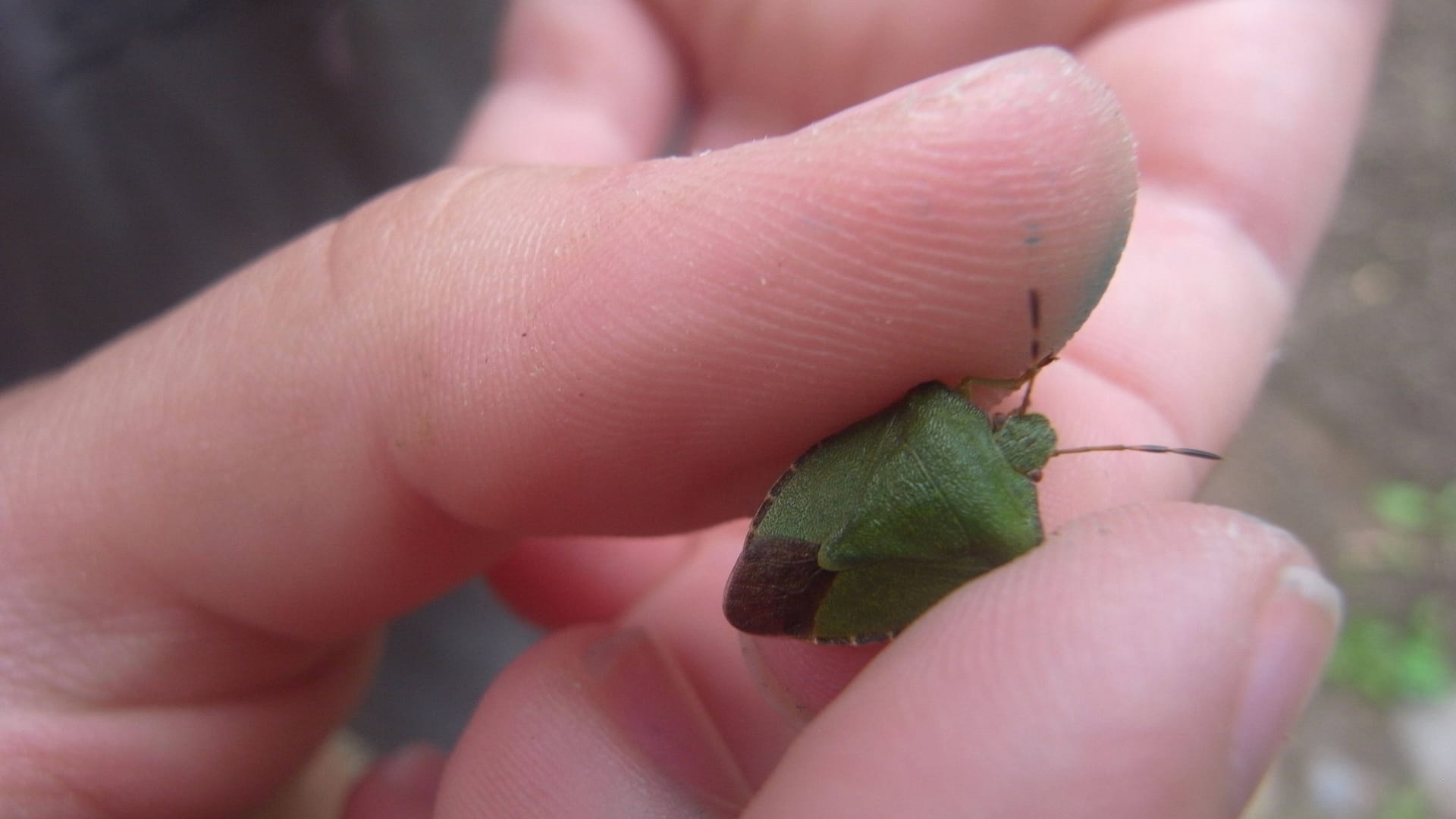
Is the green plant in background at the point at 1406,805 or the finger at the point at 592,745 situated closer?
the finger at the point at 592,745

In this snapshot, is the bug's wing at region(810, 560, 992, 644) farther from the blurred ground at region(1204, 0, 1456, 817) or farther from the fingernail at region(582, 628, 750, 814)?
the blurred ground at region(1204, 0, 1456, 817)

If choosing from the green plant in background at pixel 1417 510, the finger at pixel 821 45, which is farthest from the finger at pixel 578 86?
the green plant in background at pixel 1417 510

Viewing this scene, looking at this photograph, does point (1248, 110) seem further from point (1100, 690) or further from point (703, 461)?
point (1100, 690)

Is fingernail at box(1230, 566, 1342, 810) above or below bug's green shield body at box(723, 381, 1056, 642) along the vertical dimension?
below

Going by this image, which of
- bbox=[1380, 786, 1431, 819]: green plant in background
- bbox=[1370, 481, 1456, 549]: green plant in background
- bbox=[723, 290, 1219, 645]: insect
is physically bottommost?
bbox=[1380, 786, 1431, 819]: green plant in background

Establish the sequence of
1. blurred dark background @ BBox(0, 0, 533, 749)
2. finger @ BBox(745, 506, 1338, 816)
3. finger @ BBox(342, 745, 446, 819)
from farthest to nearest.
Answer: blurred dark background @ BBox(0, 0, 533, 749) < finger @ BBox(342, 745, 446, 819) < finger @ BBox(745, 506, 1338, 816)

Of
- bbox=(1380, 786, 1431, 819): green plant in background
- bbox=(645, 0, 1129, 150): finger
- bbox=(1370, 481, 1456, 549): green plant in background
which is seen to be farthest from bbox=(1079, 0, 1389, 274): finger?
bbox=(1380, 786, 1431, 819): green plant in background

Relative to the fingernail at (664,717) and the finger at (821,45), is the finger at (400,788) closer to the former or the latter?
the fingernail at (664,717)

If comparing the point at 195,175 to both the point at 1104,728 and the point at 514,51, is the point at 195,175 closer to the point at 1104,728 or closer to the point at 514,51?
the point at 514,51
